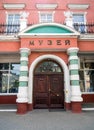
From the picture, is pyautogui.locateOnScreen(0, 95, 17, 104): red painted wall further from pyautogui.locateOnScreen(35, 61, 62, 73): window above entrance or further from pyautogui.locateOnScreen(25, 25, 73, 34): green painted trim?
pyautogui.locateOnScreen(25, 25, 73, 34): green painted trim

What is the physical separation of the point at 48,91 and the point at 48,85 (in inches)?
16.5

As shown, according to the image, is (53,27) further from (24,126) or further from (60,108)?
(24,126)

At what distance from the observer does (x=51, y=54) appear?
11.8m

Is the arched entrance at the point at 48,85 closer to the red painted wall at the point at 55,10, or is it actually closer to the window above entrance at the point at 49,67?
the window above entrance at the point at 49,67

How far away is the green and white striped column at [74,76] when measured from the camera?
10456mm

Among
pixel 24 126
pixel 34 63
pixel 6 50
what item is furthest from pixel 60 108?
pixel 6 50

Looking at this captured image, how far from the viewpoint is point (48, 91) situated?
466 inches

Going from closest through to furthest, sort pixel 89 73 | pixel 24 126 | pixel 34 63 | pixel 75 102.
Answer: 1. pixel 24 126
2. pixel 75 102
3. pixel 34 63
4. pixel 89 73

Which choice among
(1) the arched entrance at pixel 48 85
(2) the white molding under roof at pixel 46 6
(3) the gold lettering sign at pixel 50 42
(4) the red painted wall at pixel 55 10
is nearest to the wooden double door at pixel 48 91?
(1) the arched entrance at pixel 48 85

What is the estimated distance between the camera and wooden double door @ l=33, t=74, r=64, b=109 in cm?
1167

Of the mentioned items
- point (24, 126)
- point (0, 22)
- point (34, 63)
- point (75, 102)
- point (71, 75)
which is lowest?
point (24, 126)

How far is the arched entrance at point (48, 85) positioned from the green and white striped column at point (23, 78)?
4.28 ft

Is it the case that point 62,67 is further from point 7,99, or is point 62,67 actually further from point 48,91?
point 7,99

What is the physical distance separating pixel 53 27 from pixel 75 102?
5.16 metres
